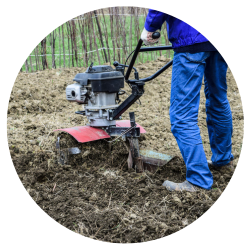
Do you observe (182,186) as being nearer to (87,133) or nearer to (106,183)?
(106,183)

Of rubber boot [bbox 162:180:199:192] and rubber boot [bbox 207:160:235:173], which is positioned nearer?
rubber boot [bbox 162:180:199:192]

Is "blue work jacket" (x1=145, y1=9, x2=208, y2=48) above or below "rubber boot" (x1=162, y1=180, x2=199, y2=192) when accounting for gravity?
above

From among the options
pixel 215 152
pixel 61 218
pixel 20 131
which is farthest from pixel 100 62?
pixel 61 218

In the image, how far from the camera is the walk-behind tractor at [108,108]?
8.89ft

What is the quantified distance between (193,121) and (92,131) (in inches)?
38.7

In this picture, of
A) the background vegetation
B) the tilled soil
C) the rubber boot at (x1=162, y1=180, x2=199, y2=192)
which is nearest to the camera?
the tilled soil

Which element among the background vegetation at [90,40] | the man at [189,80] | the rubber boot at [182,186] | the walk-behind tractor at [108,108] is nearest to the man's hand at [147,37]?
the man at [189,80]

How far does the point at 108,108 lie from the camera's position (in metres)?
2.85

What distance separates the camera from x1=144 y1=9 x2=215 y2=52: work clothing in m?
2.14

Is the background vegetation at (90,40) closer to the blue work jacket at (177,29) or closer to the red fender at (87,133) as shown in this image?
the red fender at (87,133)

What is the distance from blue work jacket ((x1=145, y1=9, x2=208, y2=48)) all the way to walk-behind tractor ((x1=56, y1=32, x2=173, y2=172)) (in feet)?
1.17

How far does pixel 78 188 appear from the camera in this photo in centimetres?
258

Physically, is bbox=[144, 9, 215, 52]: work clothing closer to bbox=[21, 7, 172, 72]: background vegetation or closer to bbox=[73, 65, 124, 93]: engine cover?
bbox=[73, 65, 124, 93]: engine cover

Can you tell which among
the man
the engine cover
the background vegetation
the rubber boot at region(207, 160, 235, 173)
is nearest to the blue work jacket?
the man
